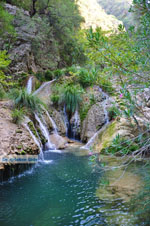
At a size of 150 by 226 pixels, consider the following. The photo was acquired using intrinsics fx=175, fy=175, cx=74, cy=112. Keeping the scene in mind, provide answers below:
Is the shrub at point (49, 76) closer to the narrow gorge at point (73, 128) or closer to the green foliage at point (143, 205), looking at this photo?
the narrow gorge at point (73, 128)

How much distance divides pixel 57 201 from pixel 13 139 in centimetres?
280

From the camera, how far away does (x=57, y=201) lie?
11.9 ft

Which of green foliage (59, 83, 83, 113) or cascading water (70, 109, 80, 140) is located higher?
green foliage (59, 83, 83, 113)

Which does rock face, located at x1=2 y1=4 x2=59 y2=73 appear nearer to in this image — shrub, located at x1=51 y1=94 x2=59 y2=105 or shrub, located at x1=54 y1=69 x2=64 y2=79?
shrub, located at x1=54 y1=69 x2=64 y2=79

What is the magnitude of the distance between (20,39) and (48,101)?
5.49 meters

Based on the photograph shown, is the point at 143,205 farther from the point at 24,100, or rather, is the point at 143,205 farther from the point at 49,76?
the point at 49,76

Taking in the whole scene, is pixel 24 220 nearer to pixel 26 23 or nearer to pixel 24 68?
pixel 24 68

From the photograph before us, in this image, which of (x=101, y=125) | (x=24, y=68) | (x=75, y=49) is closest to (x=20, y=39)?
(x=24, y=68)

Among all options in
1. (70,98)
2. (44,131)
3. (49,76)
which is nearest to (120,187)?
(44,131)

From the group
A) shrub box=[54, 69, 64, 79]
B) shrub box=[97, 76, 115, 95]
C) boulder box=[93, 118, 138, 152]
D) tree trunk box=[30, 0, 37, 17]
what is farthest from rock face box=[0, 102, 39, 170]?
tree trunk box=[30, 0, 37, 17]

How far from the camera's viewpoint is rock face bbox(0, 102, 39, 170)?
5.26 meters

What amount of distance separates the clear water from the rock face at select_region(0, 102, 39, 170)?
0.76 m

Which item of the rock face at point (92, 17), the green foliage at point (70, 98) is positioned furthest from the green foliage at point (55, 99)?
the rock face at point (92, 17)

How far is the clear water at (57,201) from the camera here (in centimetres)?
297
